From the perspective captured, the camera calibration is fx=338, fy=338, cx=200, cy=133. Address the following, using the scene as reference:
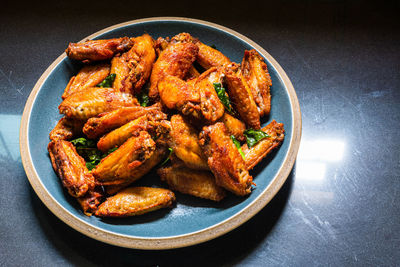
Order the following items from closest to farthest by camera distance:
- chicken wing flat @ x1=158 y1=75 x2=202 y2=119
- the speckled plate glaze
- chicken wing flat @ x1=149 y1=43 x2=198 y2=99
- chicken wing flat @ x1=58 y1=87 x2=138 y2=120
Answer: the speckled plate glaze < chicken wing flat @ x1=158 y1=75 x2=202 y2=119 < chicken wing flat @ x1=58 y1=87 x2=138 y2=120 < chicken wing flat @ x1=149 y1=43 x2=198 y2=99

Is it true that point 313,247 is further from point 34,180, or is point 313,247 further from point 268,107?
point 34,180

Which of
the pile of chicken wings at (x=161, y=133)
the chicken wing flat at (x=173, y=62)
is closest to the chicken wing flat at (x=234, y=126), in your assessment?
the pile of chicken wings at (x=161, y=133)

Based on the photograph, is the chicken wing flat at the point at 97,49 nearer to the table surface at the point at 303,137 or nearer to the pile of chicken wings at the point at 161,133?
the pile of chicken wings at the point at 161,133

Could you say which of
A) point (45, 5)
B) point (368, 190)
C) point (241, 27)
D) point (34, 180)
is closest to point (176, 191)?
point (34, 180)

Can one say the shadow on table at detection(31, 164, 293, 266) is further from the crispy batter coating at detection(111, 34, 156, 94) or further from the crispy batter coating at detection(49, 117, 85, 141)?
the crispy batter coating at detection(111, 34, 156, 94)

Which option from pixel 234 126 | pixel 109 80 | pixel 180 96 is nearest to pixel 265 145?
pixel 234 126

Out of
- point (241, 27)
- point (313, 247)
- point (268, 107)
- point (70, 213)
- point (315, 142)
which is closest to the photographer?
point (70, 213)

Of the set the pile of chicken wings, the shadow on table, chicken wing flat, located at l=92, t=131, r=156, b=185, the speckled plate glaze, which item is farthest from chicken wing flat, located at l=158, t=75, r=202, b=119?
the shadow on table
